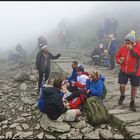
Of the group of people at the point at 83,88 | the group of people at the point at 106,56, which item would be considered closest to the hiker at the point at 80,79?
the group of people at the point at 83,88

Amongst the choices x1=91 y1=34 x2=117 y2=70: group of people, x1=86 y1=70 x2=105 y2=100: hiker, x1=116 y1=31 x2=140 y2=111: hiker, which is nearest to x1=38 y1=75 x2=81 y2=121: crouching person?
x1=86 y1=70 x2=105 y2=100: hiker

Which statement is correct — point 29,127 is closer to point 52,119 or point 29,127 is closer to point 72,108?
point 52,119

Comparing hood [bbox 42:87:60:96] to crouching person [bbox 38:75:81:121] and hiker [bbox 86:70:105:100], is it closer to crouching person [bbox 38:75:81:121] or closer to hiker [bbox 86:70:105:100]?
crouching person [bbox 38:75:81:121]

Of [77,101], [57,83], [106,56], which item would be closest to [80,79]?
[77,101]

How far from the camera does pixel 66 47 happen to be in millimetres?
28656

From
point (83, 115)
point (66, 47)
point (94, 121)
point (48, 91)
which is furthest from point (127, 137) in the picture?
point (66, 47)

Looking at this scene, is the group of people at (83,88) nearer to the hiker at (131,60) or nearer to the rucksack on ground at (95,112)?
the hiker at (131,60)

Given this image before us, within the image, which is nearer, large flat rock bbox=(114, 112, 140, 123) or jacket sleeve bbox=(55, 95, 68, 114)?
large flat rock bbox=(114, 112, 140, 123)

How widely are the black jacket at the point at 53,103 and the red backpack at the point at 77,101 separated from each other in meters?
0.70

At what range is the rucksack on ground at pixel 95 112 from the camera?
8.13 m

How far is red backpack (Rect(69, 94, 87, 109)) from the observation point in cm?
903

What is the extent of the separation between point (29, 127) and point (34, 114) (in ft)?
3.60

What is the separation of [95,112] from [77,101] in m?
0.98

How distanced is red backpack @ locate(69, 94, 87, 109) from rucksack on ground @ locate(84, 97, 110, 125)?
39cm
